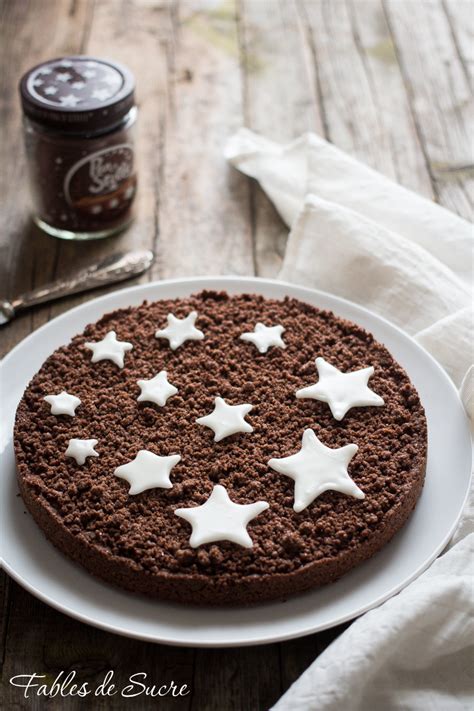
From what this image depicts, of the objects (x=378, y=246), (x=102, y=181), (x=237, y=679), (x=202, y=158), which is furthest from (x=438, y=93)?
(x=237, y=679)

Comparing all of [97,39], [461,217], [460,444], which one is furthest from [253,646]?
[97,39]

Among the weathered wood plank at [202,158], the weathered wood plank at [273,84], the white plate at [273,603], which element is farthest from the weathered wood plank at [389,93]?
the white plate at [273,603]

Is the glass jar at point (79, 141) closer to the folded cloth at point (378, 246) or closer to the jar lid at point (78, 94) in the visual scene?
the jar lid at point (78, 94)

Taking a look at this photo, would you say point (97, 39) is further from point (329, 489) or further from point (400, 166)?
point (329, 489)

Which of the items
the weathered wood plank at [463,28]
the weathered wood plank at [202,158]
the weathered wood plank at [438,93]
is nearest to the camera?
the weathered wood plank at [202,158]

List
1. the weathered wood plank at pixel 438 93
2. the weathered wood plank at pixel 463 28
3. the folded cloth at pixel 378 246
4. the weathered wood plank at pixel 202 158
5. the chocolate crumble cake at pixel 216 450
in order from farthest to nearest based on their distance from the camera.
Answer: the weathered wood plank at pixel 463 28
the weathered wood plank at pixel 438 93
the weathered wood plank at pixel 202 158
the folded cloth at pixel 378 246
the chocolate crumble cake at pixel 216 450

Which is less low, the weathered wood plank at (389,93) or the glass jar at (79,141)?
the glass jar at (79,141)
